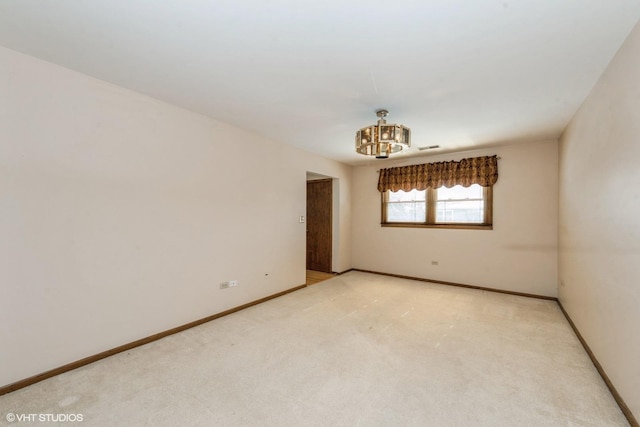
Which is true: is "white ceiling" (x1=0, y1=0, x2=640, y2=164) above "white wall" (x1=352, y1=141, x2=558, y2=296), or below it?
above

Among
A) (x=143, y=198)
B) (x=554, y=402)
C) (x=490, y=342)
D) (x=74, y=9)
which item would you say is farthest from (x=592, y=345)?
(x=74, y=9)

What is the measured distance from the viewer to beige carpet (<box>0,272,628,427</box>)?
1812 mm

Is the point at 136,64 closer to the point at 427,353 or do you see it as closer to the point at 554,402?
the point at 427,353

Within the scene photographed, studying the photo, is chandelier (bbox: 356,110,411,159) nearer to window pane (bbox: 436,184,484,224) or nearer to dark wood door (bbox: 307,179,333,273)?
window pane (bbox: 436,184,484,224)

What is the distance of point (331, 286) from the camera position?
16.4 ft

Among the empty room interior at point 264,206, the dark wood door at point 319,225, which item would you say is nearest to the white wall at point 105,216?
the empty room interior at point 264,206

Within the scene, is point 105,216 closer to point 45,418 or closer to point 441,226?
point 45,418

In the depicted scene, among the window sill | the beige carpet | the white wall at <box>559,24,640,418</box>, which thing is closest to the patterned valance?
the window sill

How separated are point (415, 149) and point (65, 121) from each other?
456 cm

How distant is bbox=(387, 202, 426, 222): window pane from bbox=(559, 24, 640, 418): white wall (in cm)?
247

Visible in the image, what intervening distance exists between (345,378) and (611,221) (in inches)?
94.9

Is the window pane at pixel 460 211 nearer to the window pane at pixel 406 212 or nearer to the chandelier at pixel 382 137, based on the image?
the window pane at pixel 406 212

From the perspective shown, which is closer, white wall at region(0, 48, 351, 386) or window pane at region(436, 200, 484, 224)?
white wall at region(0, 48, 351, 386)

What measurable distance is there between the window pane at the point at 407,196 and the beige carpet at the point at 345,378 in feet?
8.38
